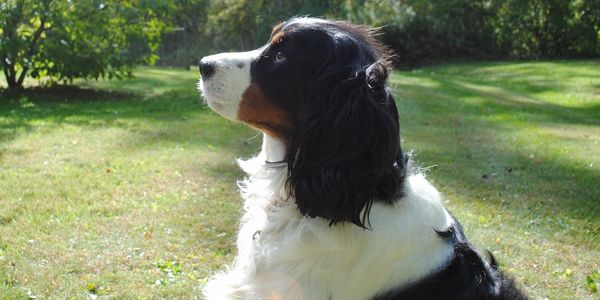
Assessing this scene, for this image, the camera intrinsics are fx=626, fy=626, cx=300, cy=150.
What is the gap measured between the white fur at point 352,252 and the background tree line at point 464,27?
19.8m

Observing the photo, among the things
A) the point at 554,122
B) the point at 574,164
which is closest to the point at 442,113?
the point at 554,122

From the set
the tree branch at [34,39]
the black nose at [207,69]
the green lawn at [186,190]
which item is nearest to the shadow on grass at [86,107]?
the green lawn at [186,190]

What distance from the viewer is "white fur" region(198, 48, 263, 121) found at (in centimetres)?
292

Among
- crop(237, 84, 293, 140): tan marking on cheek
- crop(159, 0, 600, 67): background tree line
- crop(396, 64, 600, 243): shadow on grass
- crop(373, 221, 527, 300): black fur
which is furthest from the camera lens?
crop(159, 0, 600, 67): background tree line

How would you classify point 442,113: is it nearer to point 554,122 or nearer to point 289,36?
point 554,122

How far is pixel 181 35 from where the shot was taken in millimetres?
29172

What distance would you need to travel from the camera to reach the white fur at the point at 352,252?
8.70 ft

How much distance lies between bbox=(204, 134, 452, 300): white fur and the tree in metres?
9.83

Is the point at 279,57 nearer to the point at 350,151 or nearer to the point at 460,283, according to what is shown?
the point at 350,151

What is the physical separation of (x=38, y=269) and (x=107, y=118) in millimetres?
6188

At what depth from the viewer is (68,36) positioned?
40.9 ft

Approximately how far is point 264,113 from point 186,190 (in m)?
3.39

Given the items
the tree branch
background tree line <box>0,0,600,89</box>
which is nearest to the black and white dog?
background tree line <box>0,0,600,89</box>

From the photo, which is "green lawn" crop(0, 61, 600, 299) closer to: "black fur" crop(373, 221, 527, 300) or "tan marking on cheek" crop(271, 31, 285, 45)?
"black fur" crop(373, 221, 527, 300)
